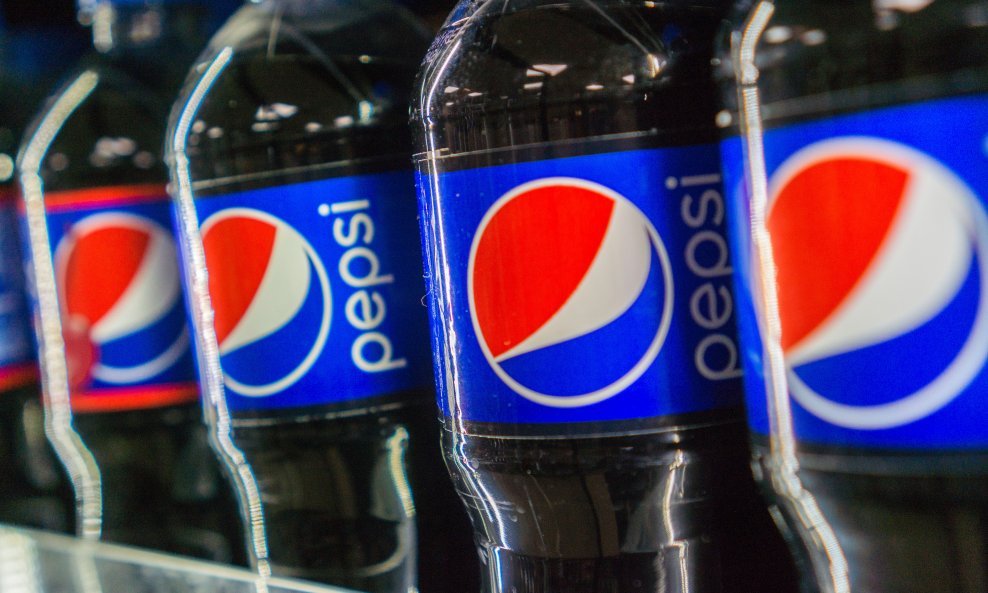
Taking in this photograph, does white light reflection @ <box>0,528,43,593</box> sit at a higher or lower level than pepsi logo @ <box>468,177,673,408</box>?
lower

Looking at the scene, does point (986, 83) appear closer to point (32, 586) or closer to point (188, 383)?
point (188, 383)

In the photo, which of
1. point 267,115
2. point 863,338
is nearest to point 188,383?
point 267,115

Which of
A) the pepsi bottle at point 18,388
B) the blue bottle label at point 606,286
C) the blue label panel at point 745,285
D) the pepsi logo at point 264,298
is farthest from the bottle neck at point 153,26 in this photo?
the blue label panel at point 745,285

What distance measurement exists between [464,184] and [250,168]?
0.85 ft

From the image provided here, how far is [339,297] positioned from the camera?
0.92 m

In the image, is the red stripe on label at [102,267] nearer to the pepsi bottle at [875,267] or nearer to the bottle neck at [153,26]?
the bottle neck at [153,26]

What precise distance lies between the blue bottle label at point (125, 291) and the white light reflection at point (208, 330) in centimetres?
14

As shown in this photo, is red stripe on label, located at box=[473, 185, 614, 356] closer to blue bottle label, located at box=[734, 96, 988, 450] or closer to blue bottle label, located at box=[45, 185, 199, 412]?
blue bottle label, located at box=[734, 96, 988, 450]

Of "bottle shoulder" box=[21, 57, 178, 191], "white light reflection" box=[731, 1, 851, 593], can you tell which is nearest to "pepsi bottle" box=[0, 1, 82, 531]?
"bottle shoulder" box=[21, 57, 178, 191]

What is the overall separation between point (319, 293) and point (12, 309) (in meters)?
0.60

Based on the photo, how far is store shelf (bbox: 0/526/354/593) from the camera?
1071mm

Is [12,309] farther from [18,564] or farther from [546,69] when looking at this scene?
[546,69]

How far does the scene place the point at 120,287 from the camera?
119 cm

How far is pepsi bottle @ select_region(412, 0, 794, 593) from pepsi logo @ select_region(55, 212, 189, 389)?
0.49m
